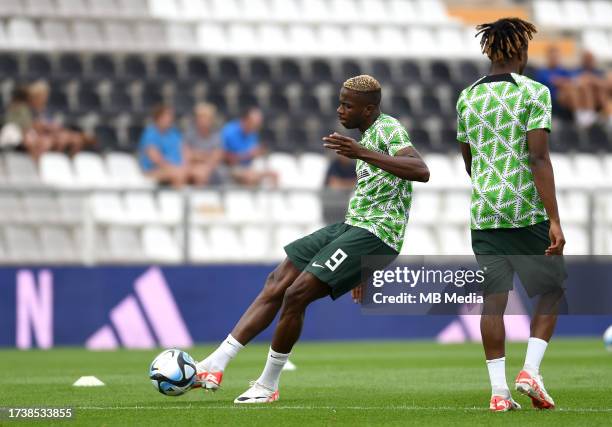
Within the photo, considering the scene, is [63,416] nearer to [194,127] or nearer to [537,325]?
[537,325]

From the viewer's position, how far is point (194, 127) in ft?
64.7

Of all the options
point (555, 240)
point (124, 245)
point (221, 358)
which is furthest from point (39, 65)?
point (555, 240)

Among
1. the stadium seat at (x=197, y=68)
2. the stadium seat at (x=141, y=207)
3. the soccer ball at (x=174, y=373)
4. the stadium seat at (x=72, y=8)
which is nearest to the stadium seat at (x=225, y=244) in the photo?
the stadium seat at (x=141, y=207)

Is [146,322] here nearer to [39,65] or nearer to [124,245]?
[124,245]

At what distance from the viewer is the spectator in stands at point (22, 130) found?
18234mm

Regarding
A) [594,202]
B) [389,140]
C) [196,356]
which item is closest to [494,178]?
[389,140]

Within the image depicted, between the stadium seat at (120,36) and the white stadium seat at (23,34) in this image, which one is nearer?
the white stadium seat at (23,34)

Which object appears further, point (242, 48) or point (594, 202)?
point (242, 48)

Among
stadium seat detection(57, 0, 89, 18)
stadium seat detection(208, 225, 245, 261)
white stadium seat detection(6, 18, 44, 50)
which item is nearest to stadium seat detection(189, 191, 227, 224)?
stadium seat detection(208, 225, 245, 261)

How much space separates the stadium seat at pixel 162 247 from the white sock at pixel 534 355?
947 cm

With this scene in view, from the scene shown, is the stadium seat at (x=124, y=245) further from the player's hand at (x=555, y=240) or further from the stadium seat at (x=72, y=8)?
the player's hand at (x=555, y=240)

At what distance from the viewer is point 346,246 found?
862 centimetres

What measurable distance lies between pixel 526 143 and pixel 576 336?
34.8 feet

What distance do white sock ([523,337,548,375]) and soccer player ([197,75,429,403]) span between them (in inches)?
46.4
